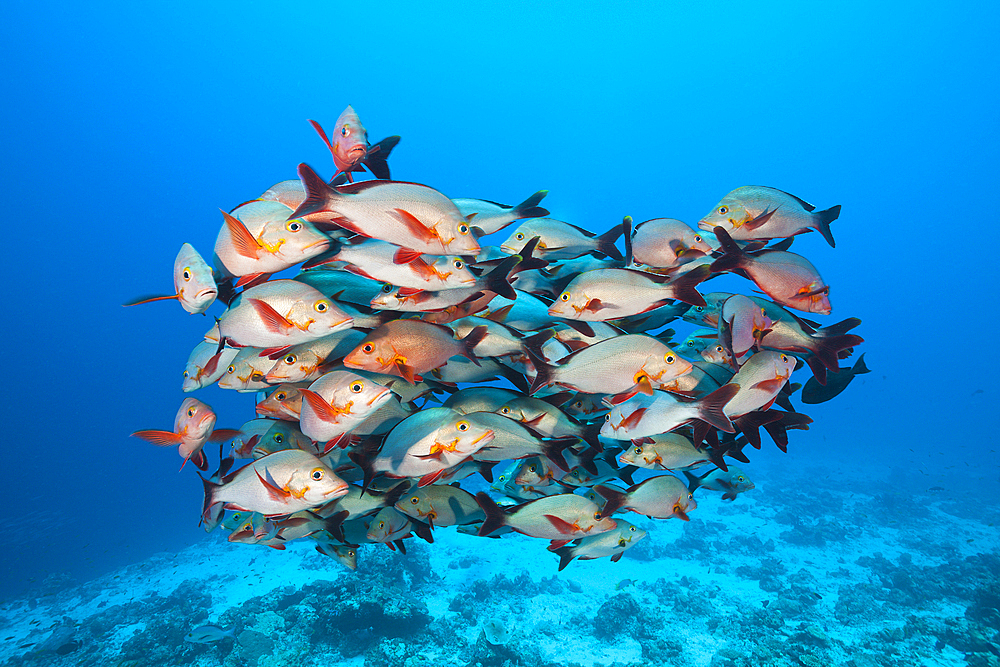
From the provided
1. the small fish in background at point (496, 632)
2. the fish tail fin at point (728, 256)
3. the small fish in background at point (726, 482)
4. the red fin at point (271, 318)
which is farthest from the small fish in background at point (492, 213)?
the small fish in background at point (496, 632)

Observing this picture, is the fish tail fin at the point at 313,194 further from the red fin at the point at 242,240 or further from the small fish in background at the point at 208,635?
the small fish in background at the point at 208,635

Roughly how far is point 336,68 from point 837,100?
116963 millimetres

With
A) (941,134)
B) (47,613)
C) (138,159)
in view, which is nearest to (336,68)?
(138,159)

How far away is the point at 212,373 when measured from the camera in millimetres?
2850

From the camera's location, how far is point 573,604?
1177 cm

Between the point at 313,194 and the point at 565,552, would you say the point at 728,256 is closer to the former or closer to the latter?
the point at 313,194

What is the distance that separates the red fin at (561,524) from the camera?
2781mm

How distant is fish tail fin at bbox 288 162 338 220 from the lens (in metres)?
1.81

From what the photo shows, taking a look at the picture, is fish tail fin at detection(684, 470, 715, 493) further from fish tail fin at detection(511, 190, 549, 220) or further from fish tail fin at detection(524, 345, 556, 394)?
fish tail fin at detection(511, 190, 549, 220)

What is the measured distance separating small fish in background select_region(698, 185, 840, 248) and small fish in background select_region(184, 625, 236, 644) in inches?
532

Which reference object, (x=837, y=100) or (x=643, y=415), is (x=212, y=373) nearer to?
(x=643, y=415)

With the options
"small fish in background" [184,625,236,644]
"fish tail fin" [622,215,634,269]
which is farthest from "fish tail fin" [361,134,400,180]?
"small fish in background" [184,625,236,644]

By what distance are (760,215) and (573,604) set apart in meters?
12.6

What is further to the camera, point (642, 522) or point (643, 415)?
point (642, 522)
